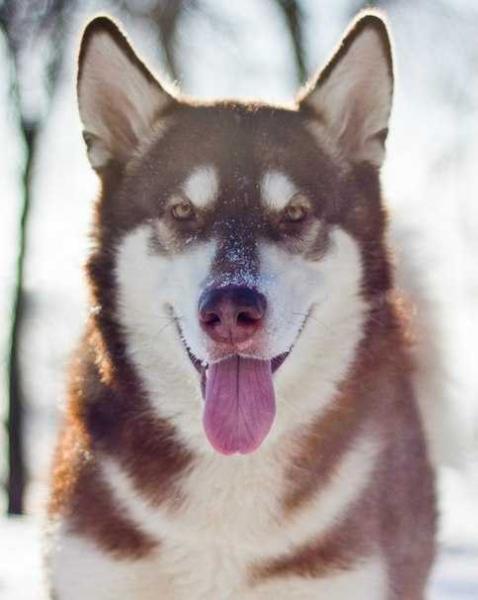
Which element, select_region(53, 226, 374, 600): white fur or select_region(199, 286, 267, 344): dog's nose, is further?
select_region(53, 226, 374, 600): white fur

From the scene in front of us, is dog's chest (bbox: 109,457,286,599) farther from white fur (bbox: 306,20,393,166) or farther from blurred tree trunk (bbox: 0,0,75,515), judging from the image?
blurred tree trunk (bbox: 0,0,75,515)

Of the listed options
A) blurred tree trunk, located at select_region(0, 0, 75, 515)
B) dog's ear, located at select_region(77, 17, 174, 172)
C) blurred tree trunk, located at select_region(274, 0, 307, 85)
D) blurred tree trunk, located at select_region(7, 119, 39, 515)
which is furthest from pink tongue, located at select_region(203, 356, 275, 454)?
blurred tree trunk, located at select_region(7, 119, 39, 515)

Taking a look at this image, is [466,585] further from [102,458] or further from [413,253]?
[102,458]

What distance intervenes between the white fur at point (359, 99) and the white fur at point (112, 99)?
0.50 meters

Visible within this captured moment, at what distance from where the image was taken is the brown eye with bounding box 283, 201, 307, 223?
335 cm

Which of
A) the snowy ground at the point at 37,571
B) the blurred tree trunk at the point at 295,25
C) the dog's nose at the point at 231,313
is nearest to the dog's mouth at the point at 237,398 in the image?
the dog's nose at the point at 231,313

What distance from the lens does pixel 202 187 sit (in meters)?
3.37

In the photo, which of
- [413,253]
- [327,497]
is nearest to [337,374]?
[327,497]

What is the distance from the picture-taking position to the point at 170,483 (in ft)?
10.9

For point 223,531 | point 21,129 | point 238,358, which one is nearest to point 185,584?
point 223,531

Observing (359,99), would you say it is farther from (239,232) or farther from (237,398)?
(237,398)

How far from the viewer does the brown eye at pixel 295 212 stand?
3.35 meters

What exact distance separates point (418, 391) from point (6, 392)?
8397 millimetres

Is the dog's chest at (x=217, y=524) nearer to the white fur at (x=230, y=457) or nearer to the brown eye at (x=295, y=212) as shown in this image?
the white fur at (x=230, y=457)
